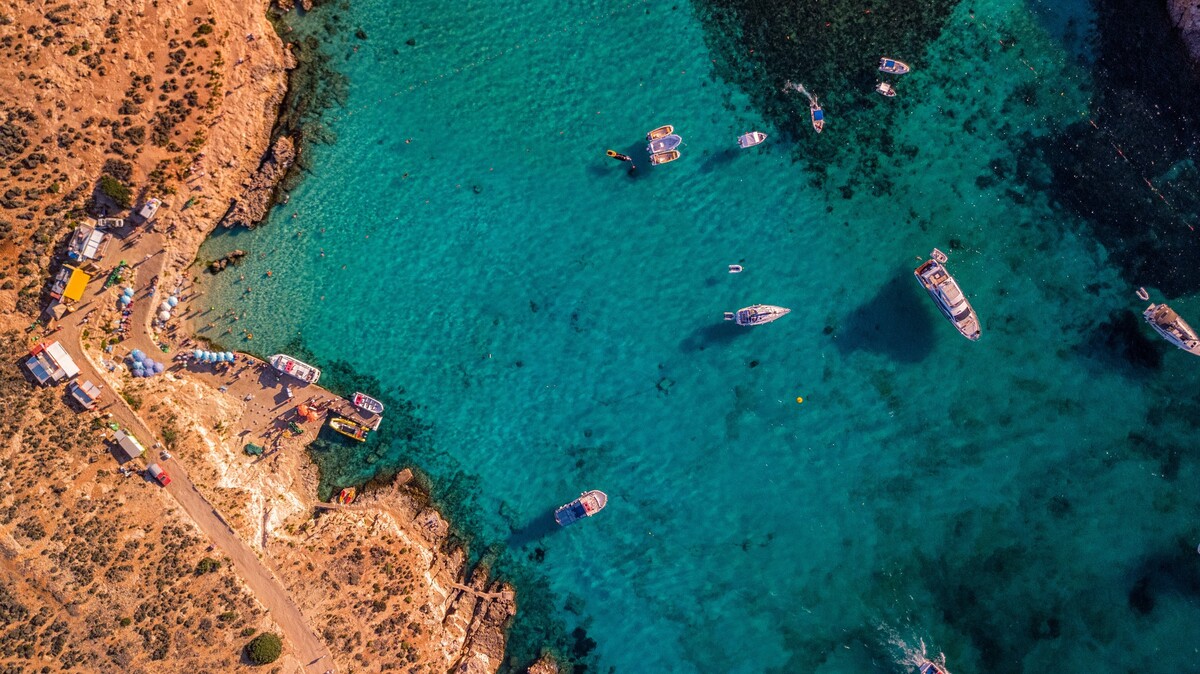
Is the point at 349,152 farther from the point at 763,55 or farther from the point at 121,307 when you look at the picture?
the point at 763,55

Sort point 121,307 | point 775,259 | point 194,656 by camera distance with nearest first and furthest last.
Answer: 1. point 194,656
2. point 121,307
3. point 775,259

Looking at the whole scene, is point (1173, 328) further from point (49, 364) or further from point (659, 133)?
point (49, 364)

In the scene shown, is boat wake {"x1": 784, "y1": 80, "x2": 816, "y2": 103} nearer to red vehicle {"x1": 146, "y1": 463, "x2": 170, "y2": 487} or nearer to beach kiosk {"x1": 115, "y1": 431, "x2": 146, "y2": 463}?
red vehicle {"x1": 146, "y1": 463, "x2": 170, "y2": 487}

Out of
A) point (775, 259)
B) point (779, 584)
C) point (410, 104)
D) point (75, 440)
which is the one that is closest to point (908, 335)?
point (775, 259)

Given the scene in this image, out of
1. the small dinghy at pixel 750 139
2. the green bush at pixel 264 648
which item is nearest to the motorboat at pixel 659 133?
the small dinghy at pixel 750 139

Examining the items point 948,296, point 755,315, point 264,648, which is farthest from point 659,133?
point 264,648

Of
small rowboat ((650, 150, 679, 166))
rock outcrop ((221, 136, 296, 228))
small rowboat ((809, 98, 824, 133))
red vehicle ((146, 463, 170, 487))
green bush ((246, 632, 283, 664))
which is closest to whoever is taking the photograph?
green bush ((246, 632, 283, 664))

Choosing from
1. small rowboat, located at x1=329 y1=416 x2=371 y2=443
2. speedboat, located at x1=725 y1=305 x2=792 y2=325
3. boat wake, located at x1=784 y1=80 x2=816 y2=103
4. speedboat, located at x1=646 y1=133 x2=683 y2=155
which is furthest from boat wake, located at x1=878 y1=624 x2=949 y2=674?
small rowboat, located at x1=329 y1=416 x2=371 y2=443
